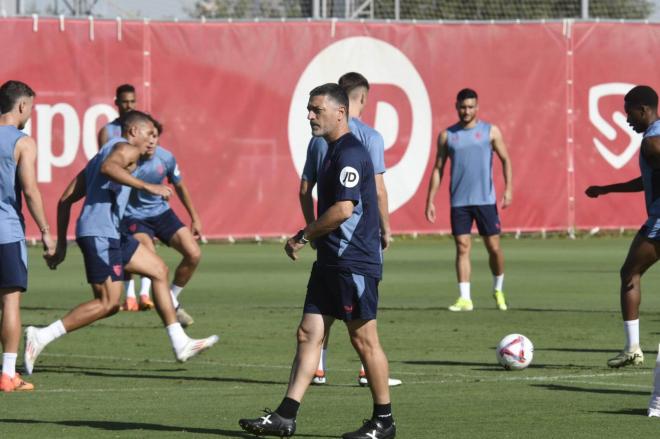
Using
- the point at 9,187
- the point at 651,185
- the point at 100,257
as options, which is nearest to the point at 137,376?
the point at 100,257

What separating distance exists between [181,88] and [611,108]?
8.40 metres

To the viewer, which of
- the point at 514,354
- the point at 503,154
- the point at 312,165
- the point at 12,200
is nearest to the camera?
the point at 312,165

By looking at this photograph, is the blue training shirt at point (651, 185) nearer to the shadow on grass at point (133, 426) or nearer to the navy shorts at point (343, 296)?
the navy shorts at point (343, 296)

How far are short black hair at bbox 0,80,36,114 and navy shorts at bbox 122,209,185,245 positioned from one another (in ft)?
17.3

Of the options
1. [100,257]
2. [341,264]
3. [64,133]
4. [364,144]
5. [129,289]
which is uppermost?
[364,144]

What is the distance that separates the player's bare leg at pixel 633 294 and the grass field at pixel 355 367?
185 mm

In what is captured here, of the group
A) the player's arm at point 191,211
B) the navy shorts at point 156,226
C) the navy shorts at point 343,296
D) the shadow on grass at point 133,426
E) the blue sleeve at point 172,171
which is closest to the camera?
the navy shorts at point 343,296

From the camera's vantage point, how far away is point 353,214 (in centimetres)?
920

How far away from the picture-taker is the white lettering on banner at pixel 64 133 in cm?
2731

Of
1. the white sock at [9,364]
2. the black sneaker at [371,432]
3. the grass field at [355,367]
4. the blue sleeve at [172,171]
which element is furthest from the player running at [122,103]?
the black sneaker at [371,432]

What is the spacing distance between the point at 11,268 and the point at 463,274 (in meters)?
7.29

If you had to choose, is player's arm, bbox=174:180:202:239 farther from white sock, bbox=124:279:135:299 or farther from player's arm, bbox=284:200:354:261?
player's arm, bbox=284:200:354:261

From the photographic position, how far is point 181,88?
92.8ft

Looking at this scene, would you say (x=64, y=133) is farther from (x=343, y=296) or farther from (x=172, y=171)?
(x=343, y=296)
